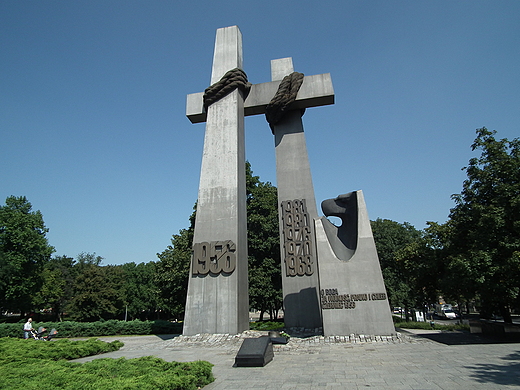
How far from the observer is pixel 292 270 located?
52.9 ft

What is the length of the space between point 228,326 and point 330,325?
4.08 metres

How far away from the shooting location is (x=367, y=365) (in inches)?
291

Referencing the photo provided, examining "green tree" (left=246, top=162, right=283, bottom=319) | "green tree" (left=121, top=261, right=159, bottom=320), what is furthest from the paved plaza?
"green tree" (left=121, top=261, right=159, bottom=320)

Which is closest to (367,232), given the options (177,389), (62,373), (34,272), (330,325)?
(330,325)

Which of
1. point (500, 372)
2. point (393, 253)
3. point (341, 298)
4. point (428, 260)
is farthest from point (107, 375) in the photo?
point (393, 253)

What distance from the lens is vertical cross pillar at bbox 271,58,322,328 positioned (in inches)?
616

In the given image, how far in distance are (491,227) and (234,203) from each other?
10433 millimetres

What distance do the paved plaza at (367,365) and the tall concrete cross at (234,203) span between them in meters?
1.97

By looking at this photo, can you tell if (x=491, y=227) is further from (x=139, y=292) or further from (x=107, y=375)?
(x=139, y=292)

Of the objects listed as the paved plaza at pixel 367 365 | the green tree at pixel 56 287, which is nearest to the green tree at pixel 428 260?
the paved plaza at pixel 367 365

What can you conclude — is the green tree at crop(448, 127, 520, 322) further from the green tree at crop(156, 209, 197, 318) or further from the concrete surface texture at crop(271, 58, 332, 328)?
the green tree at crop(156, 209, 197, 318)

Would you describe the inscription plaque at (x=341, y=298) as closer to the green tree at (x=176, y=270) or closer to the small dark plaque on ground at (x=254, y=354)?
the small dark plaque on ground at (x=254, y=354)

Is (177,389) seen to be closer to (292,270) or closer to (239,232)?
(239,232)

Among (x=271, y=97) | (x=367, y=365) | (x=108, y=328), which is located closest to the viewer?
(x=367, y=365)
